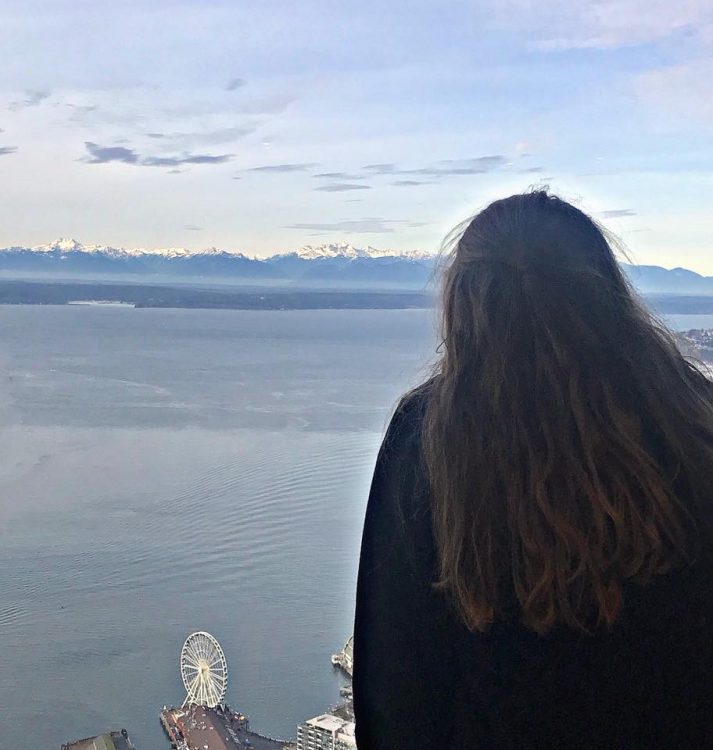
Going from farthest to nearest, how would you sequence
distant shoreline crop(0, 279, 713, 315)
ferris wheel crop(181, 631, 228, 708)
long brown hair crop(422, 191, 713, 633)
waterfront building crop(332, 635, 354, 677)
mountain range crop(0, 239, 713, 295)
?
mountain range crop(0, 239, 713, 295), distant shoreline crop(0, 279, 713, 315), waterfront building crop(332, 635, 354, 677), ferris wheel crop(181, 631, 228, 708), long brown hair crop(422, 191, 713, 633)

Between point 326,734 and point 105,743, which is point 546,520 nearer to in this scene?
point 326,734

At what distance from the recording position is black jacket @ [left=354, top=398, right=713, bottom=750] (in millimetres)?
452

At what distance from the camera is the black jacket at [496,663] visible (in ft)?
1.48

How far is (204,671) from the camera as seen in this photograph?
17.0ft

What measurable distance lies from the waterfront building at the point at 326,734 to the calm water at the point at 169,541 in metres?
1.00

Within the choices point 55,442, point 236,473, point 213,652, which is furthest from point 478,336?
point 55,442

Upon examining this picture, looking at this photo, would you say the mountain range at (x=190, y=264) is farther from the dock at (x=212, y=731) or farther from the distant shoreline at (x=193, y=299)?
the dock at (x=212, y=731)

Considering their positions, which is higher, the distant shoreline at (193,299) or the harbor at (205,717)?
the distant shoreline at (193,299)

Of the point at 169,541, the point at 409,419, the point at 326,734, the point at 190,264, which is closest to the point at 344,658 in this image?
the point at 326,734

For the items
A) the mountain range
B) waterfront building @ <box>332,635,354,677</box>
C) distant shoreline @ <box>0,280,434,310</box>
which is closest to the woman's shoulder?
waterfront building @ <box>332,635,354,677</box>

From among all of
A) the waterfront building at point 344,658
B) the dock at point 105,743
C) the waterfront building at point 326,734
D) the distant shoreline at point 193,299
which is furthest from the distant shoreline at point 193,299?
the waterfront building at point 326,734

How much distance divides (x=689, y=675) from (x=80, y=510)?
29.1 ft

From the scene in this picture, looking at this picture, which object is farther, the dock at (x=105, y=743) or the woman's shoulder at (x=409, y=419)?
→ the dock at (x=105, y=743)

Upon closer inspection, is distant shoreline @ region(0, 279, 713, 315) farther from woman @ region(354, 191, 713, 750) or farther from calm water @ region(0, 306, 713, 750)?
woman @ region(354, 191, 713, 750)
